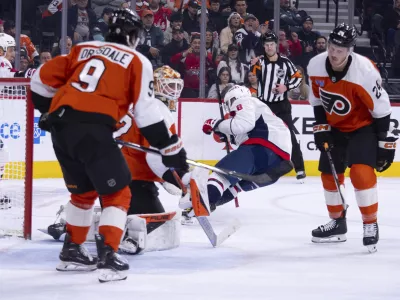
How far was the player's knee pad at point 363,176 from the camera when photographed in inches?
181

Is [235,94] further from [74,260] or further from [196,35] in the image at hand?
[196,35]

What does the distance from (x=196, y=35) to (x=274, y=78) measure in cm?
106

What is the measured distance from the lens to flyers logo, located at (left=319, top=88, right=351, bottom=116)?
4.67 m

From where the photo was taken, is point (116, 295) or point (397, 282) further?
point (397, 282)

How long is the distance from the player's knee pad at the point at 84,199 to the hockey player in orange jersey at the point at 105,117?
4 cm

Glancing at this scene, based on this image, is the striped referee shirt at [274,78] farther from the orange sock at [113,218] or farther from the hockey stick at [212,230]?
the orange sock at [113,218]

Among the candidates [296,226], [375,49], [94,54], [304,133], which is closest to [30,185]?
[94,54]

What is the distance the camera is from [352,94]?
4629mm

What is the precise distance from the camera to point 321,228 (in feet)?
16.4

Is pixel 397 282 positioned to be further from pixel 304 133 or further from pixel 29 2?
pixel 29 2

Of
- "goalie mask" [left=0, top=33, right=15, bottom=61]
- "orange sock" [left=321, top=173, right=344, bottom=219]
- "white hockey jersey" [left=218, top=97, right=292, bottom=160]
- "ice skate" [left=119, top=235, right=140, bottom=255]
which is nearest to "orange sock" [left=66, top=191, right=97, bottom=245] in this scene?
"ice skate" [left=119, top=235, right=140, bottom=255]

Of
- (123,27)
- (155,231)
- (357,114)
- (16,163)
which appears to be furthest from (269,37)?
(123,27)

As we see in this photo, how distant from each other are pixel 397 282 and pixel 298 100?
15.6 ft

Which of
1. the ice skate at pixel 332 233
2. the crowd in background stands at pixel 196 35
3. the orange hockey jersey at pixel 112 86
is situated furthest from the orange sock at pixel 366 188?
the crowd in background stands at pixel 196 35
